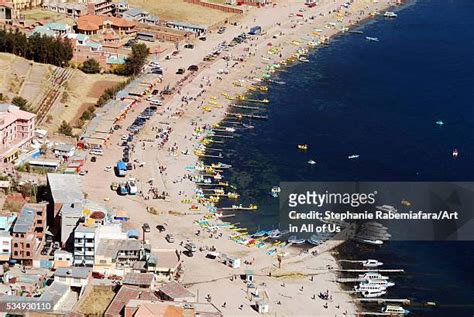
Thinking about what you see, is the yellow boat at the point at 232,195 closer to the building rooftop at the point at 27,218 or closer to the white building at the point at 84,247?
the building rooftop at the point at 27,218

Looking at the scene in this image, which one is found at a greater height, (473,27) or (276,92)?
(473,27)

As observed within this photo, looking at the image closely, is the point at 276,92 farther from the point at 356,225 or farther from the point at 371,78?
the point at 356,225

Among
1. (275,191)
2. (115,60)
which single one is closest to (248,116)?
(115,60)

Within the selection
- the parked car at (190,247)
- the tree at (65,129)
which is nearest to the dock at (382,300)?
the parked car at (190,247)

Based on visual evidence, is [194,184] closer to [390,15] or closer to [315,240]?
[315,240]

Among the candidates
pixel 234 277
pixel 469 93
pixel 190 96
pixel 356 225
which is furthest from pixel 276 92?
pixel 234 277
